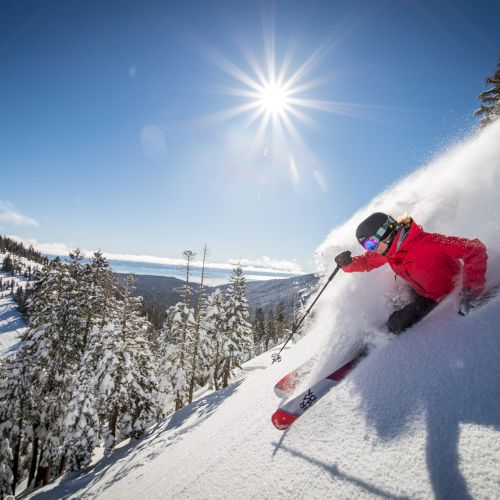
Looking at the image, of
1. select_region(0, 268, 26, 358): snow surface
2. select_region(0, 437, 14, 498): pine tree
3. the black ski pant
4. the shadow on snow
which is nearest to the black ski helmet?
the black ski pant

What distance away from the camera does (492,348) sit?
2465mm

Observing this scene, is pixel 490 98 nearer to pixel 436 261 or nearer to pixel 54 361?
pixel 436 261

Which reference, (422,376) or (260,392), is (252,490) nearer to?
(422,376)

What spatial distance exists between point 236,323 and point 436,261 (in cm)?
2506

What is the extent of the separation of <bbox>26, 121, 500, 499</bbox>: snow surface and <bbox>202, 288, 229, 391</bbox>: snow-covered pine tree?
21824 millimetres

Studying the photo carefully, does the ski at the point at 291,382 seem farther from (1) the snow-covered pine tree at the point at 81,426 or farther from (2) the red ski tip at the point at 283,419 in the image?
(1) the snow-covered pine tree at the point at 81,426

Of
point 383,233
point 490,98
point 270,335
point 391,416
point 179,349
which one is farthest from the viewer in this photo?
point 270,335

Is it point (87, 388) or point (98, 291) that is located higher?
point (98, 291)

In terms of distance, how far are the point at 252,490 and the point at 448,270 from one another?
3.51 m

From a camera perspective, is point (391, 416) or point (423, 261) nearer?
point (391, 416)

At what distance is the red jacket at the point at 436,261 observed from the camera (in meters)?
3.29

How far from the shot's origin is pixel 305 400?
11.5ft

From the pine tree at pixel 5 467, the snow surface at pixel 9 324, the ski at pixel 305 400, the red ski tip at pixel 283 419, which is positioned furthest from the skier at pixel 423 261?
the snow surface at pixel 9 324

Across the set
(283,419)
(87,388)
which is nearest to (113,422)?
(87,388)
